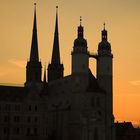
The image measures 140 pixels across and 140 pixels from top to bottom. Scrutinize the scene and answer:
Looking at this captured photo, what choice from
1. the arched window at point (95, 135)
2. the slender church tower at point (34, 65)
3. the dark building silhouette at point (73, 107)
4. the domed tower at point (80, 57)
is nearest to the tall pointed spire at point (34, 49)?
the slender church tower at point (34, 65)

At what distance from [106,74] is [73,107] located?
1222 centimetres

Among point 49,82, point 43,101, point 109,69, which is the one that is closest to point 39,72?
point 49,82

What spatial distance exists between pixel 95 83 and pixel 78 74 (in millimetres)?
5654

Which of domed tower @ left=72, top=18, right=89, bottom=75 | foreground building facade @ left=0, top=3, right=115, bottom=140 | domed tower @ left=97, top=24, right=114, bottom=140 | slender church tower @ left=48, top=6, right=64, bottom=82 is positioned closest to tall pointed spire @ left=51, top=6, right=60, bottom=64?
slender church tower @ left=48, top=6, right=64, bottom=82

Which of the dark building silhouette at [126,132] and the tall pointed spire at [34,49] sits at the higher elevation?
the tall pointed spire at [34,49]

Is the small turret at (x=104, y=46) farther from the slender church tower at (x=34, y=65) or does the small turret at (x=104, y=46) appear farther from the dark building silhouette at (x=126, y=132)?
the slender church tower at (x=34, y=65)

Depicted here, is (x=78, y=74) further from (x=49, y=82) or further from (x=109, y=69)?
(x=49, y=82)

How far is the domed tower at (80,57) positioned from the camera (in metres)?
122

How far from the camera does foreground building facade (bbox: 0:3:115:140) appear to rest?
12094 cm

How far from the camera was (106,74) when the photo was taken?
12650 centimetres

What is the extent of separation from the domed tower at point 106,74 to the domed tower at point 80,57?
203 inches

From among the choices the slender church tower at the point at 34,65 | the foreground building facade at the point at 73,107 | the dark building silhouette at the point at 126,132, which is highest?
the slender church tower at the point at 34,65

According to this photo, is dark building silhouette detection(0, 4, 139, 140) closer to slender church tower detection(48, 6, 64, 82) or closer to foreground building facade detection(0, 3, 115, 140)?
foreground building facade detection(0, 3, 115, 140)

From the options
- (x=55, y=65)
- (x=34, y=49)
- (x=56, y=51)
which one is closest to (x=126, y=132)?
(x=55, y=65)
